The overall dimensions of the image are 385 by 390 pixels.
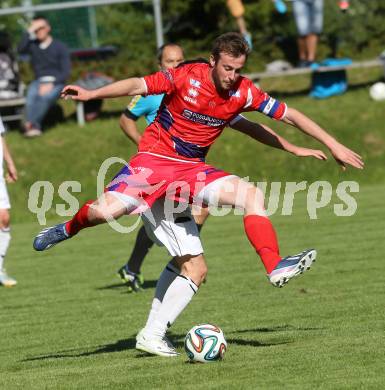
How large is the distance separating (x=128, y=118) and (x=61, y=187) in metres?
8.96

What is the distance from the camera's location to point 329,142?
6.84 meters

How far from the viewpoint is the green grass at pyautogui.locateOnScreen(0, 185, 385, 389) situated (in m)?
6.04

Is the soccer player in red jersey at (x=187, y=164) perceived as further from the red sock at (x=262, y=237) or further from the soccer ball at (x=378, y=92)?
the soccer ball at (x=378, y=92)

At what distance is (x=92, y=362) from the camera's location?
6.77m

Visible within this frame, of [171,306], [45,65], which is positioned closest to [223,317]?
[171,306]

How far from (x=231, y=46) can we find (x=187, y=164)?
2.76 ft

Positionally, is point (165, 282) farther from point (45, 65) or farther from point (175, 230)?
point (45, 65)

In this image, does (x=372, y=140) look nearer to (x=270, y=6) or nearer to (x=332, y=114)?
(x=332, y=114)

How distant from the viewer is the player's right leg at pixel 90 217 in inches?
267

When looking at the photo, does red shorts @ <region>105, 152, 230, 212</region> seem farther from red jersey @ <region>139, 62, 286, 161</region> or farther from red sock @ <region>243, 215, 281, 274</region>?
red sock @ <region>243, 215, 281, 274</region>

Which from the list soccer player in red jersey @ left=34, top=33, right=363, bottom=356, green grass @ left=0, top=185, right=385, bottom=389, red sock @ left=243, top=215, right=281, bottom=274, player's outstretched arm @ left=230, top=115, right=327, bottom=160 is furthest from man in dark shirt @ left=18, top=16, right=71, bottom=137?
red sock @ left=243, top=215, right=281, bottom=274

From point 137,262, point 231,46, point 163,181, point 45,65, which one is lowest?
point 45,65

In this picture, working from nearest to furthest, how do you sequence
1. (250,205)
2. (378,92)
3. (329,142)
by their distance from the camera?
(250,205)
(329,142)
(378,92)

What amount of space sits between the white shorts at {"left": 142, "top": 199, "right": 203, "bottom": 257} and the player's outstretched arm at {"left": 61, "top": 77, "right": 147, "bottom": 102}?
76 cm
